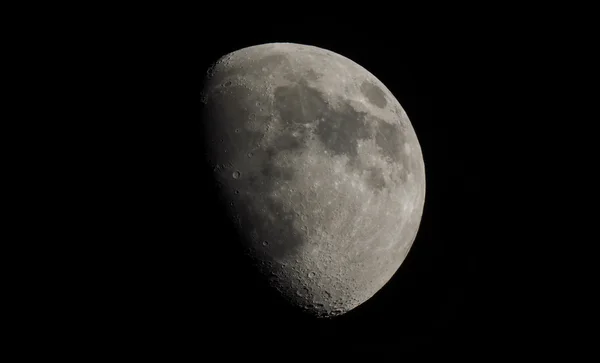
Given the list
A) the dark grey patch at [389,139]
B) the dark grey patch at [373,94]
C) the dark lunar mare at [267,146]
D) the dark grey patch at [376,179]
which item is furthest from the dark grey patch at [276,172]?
the dark grey patch at [373,94]

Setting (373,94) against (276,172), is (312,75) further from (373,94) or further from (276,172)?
(276,172)

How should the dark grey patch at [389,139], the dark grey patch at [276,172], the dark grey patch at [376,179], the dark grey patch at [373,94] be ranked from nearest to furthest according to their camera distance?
the dark grey patch at [276,172], the dark grey patch at [376,179], the dark grey patch at [389,139], the dark grey patch at [373,94]

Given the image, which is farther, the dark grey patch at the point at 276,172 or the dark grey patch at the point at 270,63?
the dark grey patch at the point at 270,63

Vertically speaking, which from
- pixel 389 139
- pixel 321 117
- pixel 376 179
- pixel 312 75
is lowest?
pixel 376 179

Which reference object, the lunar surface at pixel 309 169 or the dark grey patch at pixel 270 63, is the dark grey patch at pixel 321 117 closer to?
the lunar surface at pixel 309 169

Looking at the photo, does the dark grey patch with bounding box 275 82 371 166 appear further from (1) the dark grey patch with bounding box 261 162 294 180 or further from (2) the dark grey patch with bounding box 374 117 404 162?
(1) the dark grey patch with bounding box 261 162 294 180

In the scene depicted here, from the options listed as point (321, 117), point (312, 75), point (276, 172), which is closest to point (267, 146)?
point (276, 172)

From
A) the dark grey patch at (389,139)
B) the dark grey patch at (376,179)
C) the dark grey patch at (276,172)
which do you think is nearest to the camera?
the dark grey patch at (276,172)

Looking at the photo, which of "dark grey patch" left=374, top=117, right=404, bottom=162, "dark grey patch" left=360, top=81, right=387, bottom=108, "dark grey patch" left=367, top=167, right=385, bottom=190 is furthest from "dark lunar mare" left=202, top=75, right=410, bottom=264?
"dark grey patch" left=360, top=81, right=387, bottom=108
